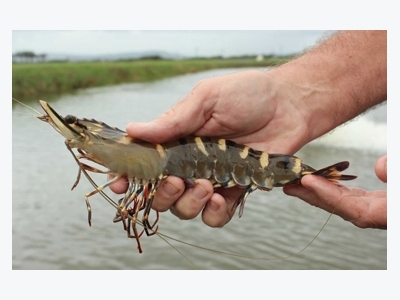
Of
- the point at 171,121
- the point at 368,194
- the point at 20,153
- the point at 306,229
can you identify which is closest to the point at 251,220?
the point at 306,229

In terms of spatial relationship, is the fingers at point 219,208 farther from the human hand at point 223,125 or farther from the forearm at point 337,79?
the forearm at point 337,79

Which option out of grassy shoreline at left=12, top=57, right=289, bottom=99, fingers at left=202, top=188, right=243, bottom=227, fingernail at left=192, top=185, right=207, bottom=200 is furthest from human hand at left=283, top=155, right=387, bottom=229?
grassy shoreline at left=12, top=57, right=289, bottom=99

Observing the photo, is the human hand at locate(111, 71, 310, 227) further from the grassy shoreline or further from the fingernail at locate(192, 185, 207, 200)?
the grassy shoreline

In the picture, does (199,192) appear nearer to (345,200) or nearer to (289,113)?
(345,200)

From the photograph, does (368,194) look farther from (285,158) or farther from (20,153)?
(20,153)

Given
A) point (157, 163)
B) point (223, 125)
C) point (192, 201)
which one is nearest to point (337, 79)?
point (223, 125)

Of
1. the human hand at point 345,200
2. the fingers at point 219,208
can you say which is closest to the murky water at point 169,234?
the fingers at point 219,208
